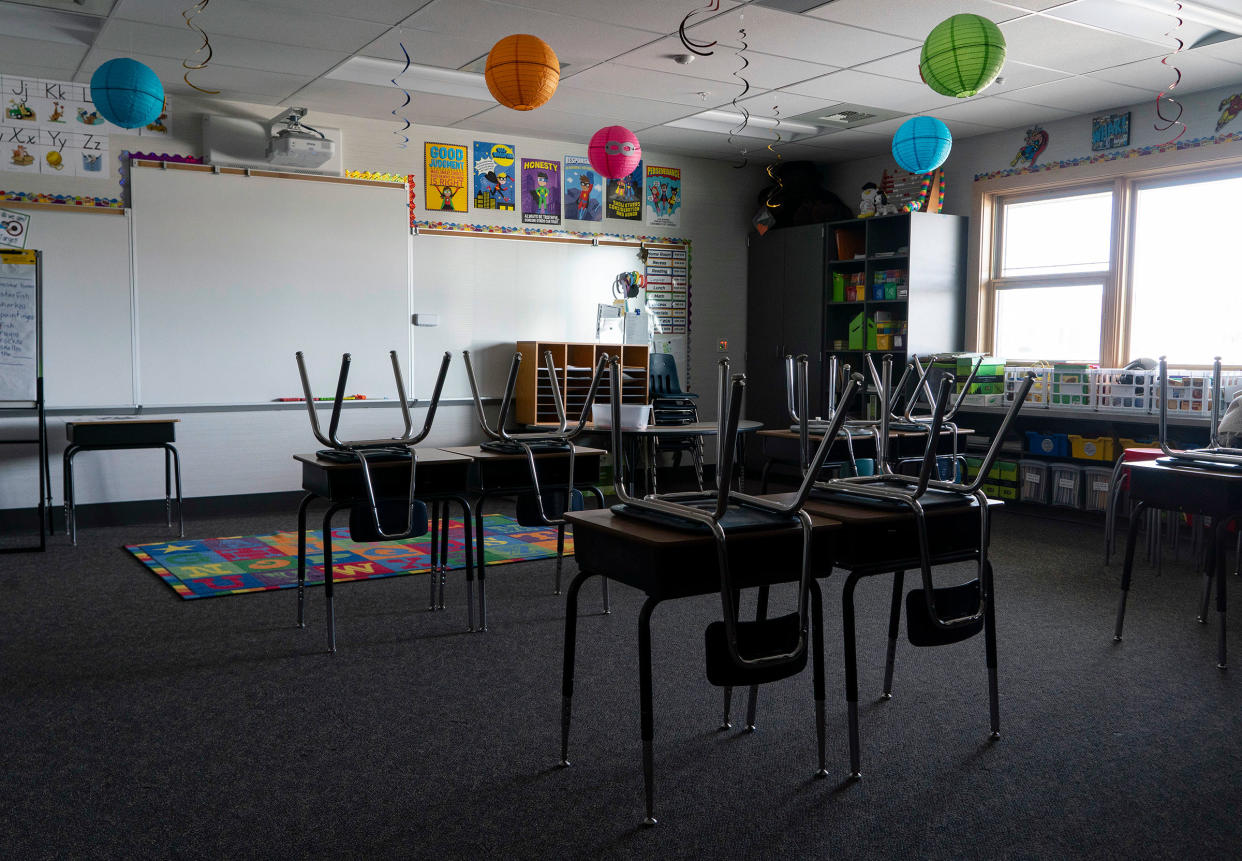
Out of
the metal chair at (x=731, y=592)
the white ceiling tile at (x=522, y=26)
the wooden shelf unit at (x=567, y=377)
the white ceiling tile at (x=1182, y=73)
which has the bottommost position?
the metal chair at (x=731, y=592)

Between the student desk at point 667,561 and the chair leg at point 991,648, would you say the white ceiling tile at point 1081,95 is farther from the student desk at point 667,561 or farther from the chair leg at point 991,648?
the student desk at point 667,561

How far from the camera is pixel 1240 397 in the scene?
4484mm

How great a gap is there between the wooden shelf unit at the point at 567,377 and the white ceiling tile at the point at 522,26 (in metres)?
2.43

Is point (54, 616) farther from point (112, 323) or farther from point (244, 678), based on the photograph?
point (112, 323)

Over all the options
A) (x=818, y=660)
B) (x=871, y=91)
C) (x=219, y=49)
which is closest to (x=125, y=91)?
(x=219, y=49)

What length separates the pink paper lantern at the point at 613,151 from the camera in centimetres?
492

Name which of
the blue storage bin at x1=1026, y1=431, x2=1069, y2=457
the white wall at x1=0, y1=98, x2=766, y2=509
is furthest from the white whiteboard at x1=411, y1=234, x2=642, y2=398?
the blue storage bin at x1=1026, y1=431, x2=1069, y2=457

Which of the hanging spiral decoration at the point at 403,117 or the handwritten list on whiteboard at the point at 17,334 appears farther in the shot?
the hanging spiral decoration at the point at 403,117

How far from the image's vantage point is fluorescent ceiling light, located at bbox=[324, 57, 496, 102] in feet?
17.5

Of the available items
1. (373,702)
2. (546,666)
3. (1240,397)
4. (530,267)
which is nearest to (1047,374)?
(1240,397)

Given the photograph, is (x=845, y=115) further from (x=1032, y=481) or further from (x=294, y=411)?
(x=294, y=411)

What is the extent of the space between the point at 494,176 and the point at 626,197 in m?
1.14

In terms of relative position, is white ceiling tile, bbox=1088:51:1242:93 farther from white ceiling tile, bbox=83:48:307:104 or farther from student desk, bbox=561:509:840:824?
white ceiling tile, bbox=83:48:307:104

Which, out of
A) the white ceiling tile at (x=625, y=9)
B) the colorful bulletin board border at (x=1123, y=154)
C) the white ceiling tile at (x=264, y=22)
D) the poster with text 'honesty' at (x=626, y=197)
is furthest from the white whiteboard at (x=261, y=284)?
the colorful bulletin board border at (x=1123, y=154)
